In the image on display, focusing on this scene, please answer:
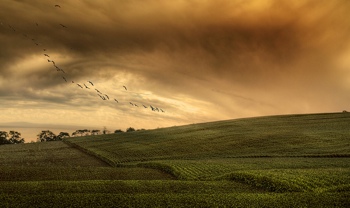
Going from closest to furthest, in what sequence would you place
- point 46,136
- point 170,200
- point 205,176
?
point 170,200 < point 205,176 < point 46,136

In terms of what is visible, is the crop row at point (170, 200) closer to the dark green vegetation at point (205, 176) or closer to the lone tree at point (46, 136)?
the dark green vegetation at point (205, 176)

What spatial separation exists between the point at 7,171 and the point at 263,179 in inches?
1062

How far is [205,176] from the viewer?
111ft

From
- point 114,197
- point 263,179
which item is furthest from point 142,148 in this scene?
point 114,197

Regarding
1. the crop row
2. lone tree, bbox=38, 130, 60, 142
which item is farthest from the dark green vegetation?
lone tree, bbox=38, 130, 60, 142

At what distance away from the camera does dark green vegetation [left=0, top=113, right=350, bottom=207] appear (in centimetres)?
2127

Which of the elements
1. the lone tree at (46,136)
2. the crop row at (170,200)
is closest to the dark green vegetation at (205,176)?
the crop row at (170,200)

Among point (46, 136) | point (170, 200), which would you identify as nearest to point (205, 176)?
point (170, 200)

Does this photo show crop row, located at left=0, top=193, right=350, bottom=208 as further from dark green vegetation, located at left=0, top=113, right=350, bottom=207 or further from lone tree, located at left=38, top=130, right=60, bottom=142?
lone tree, located at left=38, top=130, right=60, bottom=142

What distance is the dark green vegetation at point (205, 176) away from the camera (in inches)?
837

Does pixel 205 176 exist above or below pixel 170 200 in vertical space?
above

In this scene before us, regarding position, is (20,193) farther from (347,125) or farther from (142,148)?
(347,125)

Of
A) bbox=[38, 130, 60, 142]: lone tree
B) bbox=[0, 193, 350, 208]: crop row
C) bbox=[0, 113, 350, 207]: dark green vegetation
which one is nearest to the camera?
bbox=[0, 193, 350, 208]: crop row

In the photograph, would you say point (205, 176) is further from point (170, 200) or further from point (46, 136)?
point (46, 136)
